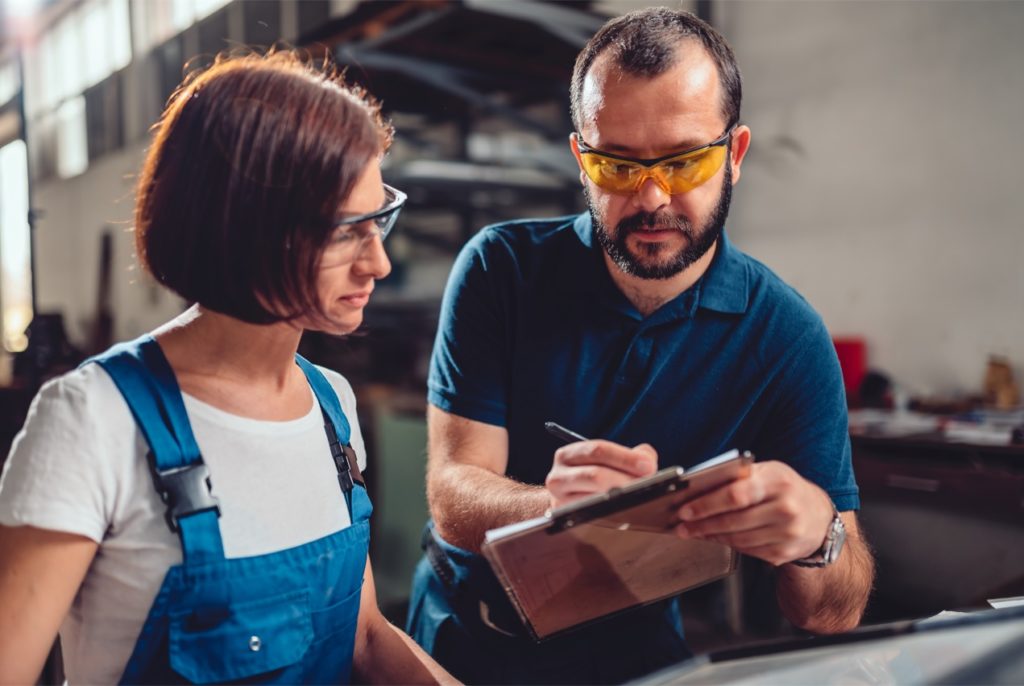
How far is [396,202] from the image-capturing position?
3.65ft

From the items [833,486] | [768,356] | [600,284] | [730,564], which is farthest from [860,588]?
[600,284]

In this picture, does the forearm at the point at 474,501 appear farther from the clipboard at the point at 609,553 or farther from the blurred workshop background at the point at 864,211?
the blurred workshop background at the point at 864,211

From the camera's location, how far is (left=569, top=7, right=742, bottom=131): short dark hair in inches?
54.8

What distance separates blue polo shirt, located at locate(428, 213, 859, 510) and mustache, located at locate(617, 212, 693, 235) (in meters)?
0.17

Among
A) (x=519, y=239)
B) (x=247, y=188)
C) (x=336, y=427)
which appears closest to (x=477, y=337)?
(x=519, y=239)

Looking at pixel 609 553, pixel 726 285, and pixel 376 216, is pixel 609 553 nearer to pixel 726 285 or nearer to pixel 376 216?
pixel 376 216

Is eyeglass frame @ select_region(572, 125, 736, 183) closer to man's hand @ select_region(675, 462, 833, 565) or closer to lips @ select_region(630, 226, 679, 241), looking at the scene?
lips @ select_region(630, 226, 679, 241)

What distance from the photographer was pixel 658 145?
138 centimetres

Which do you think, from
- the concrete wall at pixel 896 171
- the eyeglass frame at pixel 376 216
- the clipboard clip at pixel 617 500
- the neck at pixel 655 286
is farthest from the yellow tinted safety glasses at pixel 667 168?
the concrete wall at pixel 896 171

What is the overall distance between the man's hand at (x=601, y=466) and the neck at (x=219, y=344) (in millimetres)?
427

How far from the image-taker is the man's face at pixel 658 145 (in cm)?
138

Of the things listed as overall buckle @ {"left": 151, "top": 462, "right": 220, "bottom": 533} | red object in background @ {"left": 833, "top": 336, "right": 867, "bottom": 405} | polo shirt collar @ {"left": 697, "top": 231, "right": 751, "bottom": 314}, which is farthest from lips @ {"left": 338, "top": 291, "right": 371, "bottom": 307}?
red object in background @ {"left": 833, "top": 336, "right": 867, "bottom": 405}

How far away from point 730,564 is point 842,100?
3406 mm

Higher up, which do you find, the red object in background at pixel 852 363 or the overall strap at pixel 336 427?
the overall strap at pixel 336 427
